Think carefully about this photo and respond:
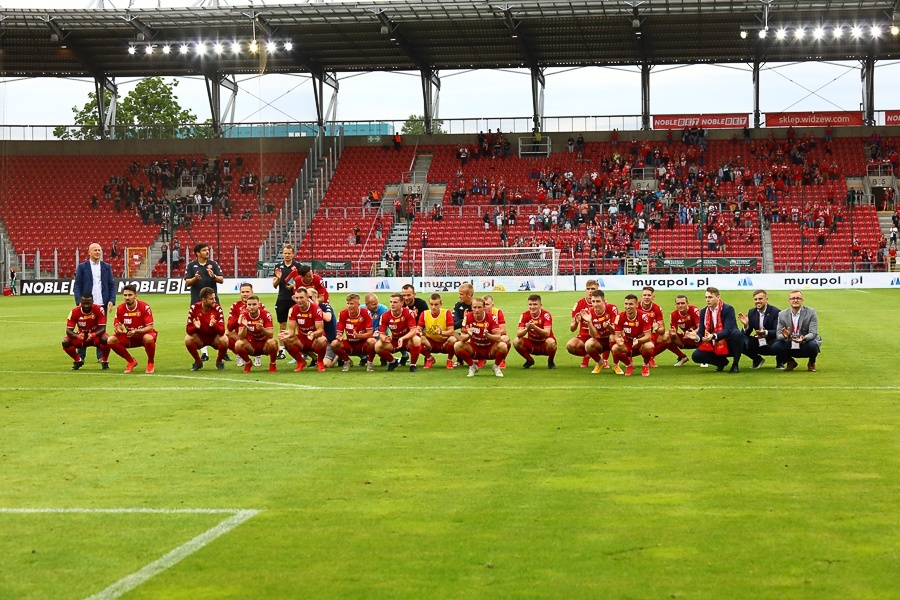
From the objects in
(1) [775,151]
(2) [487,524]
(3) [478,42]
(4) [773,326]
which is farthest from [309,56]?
→ (2) [487,524]

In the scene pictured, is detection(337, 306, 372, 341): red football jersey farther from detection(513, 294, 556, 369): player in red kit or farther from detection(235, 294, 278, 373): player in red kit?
detection(513, 294, 556, 369): player in red kit

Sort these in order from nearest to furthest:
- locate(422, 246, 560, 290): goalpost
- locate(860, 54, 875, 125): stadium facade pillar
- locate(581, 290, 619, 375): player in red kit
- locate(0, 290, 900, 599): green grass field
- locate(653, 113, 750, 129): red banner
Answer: locate(0, 290, 900, 599): green grass field, locate(581, 290, 619, 375): player in red kit, locate(422, 246, 560, 290): goalpost, locate(860, 54, 875, 125): stadium facade pillar, locate(653, 113, 750, 129): red banner

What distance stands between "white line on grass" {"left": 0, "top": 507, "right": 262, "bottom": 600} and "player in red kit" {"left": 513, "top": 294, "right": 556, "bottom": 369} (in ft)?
33.2

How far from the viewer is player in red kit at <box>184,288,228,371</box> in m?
17.6

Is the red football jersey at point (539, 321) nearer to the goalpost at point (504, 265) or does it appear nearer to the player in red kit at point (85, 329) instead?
the player in red kit at point (85, 329)

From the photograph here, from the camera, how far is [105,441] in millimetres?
10672

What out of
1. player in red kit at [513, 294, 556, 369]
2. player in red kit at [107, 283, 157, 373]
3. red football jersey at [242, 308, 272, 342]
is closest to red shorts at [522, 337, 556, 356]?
player in red kit at [513, 294, 556, 369]

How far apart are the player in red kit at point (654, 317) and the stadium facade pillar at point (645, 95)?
42.4 meters

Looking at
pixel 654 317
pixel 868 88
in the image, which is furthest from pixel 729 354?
pixel 868 88

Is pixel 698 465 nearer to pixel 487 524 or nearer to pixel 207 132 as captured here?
pixel 487 524

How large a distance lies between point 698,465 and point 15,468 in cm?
584

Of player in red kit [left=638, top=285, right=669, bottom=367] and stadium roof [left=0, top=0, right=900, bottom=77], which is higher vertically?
stadium roof [left=0, top=0, right=900, bottom=77]

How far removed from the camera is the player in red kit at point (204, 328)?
17641 mm

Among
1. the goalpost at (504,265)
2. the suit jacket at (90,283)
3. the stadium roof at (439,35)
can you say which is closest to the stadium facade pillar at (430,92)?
the stadium roof at (439,35)
